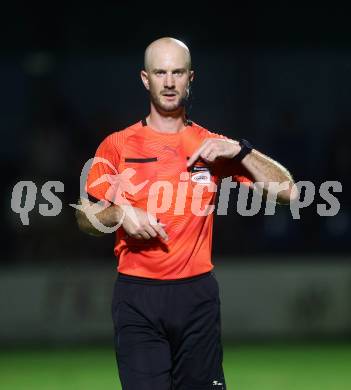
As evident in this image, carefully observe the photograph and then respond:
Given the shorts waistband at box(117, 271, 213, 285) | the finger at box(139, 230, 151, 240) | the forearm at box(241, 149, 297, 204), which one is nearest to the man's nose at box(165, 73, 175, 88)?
the forearm at box(241, 149, 297, 204)

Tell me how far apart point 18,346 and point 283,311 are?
2.91m

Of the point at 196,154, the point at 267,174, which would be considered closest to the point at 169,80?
the point at 196,154

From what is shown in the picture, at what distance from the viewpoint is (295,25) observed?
13117mm

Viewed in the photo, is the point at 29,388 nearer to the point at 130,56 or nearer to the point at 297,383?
the point at 297,383

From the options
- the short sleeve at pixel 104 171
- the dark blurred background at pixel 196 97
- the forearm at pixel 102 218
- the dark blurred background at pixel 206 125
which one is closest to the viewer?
the forearm at pixel 102 218

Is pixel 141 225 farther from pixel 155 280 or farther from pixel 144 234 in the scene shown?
pixel 155 280

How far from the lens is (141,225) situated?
4938mm

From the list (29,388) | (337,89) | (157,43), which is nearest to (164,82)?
(157,43)

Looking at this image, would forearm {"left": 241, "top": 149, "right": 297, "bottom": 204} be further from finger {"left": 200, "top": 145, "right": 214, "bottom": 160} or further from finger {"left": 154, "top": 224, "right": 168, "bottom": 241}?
finger {"left": 154, "top": 224, "right": 168, "bottom": 241}

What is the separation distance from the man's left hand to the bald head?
44cm

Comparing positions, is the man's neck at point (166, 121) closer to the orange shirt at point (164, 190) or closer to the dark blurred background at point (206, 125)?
the orange shirt at point (164, 190)

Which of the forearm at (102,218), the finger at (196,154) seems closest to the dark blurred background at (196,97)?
the forearm at (102,218)

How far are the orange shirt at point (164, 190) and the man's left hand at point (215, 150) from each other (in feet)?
0.63

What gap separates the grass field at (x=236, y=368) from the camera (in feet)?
30.0
